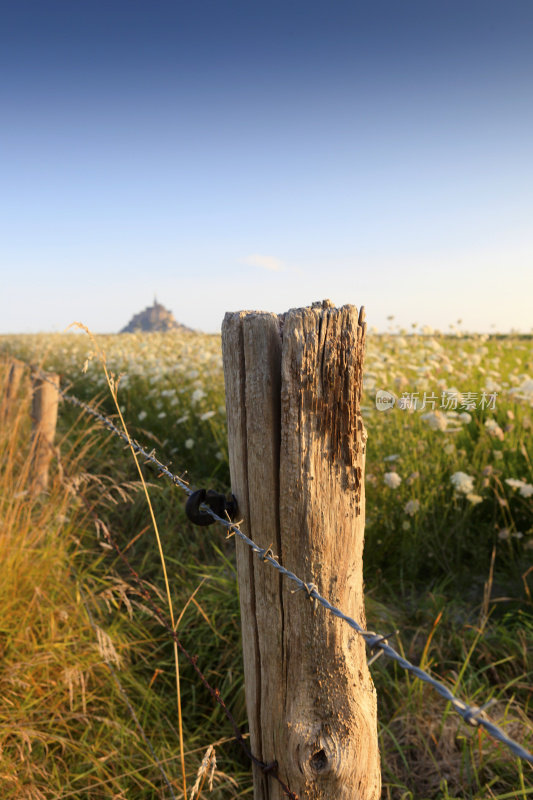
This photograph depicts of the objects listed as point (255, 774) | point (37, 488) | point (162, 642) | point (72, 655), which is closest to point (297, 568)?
point (255, 774)

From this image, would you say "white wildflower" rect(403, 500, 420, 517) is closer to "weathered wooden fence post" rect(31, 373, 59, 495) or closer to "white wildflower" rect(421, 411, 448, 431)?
"white wildflower" rect(421, 411, 448, 431)

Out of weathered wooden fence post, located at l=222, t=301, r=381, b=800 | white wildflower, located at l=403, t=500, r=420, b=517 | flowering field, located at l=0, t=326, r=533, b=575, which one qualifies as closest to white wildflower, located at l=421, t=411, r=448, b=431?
flowering field, located at l=0, t=326, r=533, b=575

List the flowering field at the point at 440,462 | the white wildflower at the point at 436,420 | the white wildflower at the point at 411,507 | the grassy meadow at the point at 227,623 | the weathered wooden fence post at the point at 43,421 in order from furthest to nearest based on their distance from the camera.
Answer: the weathered wooden fence post at the point at 43,421 → the flowering field at the point at 440,462 → the white wildflower at the point at 436,420 → the white wildflower at the point at 411,507 → the grassy meadow at the point at 227,623

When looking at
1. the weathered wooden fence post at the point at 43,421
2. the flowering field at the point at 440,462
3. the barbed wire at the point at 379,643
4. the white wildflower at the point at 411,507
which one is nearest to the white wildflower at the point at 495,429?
the flowering field at the point at 440,462

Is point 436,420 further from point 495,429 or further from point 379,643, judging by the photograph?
point 379,643

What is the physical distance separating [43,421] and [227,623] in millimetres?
2140

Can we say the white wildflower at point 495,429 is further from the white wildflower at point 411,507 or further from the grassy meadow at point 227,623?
the white wildflower at point 411,507

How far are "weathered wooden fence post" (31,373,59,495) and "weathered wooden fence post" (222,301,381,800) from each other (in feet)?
10.1

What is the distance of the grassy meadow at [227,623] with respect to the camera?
6.96 feet

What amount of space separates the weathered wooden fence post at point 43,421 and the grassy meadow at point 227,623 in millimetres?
222

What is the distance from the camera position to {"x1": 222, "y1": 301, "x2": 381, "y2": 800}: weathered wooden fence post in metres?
1.10

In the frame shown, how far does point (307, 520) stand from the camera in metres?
1.13

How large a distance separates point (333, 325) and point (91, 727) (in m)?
2.04

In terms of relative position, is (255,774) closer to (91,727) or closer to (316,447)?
(316,447)
